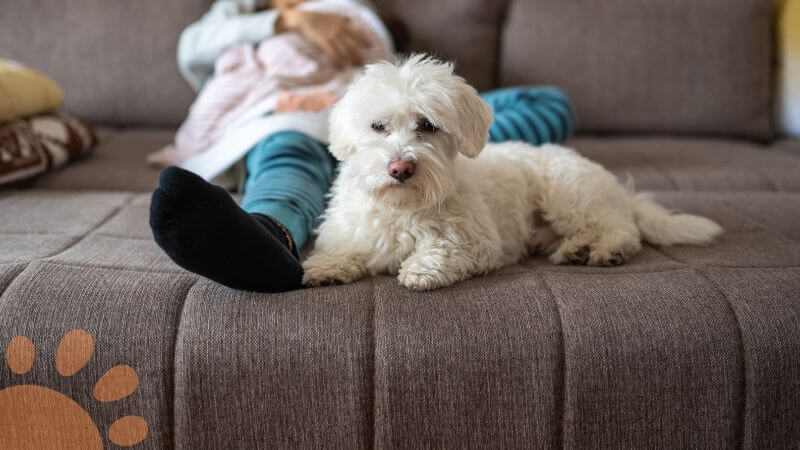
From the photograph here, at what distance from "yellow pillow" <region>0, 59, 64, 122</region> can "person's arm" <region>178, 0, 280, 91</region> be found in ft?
1.51

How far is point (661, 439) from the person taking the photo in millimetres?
1131

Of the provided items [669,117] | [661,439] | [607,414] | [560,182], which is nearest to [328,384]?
[607,414]

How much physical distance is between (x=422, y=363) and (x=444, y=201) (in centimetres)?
41

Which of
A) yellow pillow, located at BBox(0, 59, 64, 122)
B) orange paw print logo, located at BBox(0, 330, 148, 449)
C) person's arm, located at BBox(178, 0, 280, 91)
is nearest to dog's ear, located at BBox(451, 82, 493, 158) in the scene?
orange paw print logo, located at BBox(0, 330, 148, 449)

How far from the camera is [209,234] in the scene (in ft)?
3.65

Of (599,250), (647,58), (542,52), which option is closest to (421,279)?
(599,250)

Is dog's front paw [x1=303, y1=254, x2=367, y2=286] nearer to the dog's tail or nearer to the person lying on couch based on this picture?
the person lying on couch

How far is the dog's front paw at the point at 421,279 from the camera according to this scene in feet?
4.01

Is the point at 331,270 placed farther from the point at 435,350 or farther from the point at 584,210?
the point at 584,210

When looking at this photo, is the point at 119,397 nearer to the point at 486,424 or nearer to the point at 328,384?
the point at 328,384

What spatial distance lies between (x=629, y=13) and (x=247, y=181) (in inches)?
67.9

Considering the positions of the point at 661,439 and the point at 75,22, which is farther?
the point at 75,22

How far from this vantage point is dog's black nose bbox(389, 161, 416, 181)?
47.9 inches

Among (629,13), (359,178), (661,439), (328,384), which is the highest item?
(629,13)
